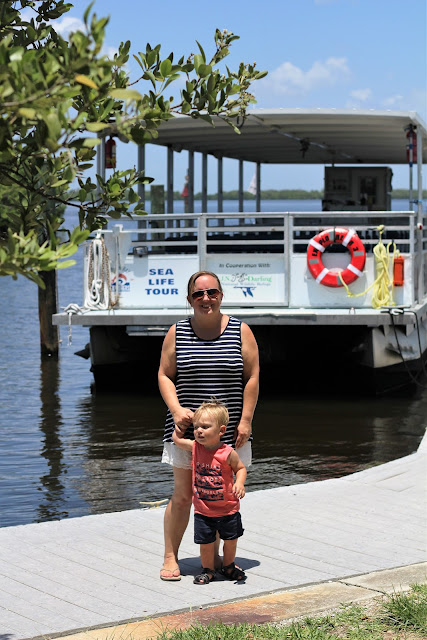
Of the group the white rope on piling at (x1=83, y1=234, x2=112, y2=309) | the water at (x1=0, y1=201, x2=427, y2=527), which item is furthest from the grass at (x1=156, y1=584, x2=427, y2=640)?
the white rope on piling at (x1=83, y1=234, x2=112, y2=309)

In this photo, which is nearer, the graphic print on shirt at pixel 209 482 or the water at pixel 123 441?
the graphic print on shirt at pixel 209 482

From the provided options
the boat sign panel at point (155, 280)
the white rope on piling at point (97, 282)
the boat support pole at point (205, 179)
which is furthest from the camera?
the boat support pole at point (205, 179)

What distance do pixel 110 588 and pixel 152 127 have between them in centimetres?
236

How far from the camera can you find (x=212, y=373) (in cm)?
521

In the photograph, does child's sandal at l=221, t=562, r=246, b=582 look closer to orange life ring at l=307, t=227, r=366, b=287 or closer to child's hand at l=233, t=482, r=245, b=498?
child's hand at l=233, t=482, r=245, b=498

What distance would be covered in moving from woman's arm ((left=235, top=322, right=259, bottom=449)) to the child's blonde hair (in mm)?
138

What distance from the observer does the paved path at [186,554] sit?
486cm

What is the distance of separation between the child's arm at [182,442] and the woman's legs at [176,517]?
192 millimetres

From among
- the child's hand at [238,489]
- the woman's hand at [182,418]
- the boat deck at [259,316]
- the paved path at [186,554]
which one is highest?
the boat deck at [259,316]

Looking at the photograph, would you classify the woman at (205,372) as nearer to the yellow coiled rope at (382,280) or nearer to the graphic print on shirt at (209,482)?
the graphic print on shirt at (209,482)

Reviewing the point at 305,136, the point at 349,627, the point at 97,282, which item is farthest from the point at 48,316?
the point at 349,627

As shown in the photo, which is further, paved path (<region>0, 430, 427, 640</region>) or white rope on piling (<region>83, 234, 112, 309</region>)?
white rope on piling (<region>83, 234, 112, 309</region>)

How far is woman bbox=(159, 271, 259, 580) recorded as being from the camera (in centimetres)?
521

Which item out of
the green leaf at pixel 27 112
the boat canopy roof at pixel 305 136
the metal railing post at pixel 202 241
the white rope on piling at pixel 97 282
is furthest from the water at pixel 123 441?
the green leaf at pixel 27 112
